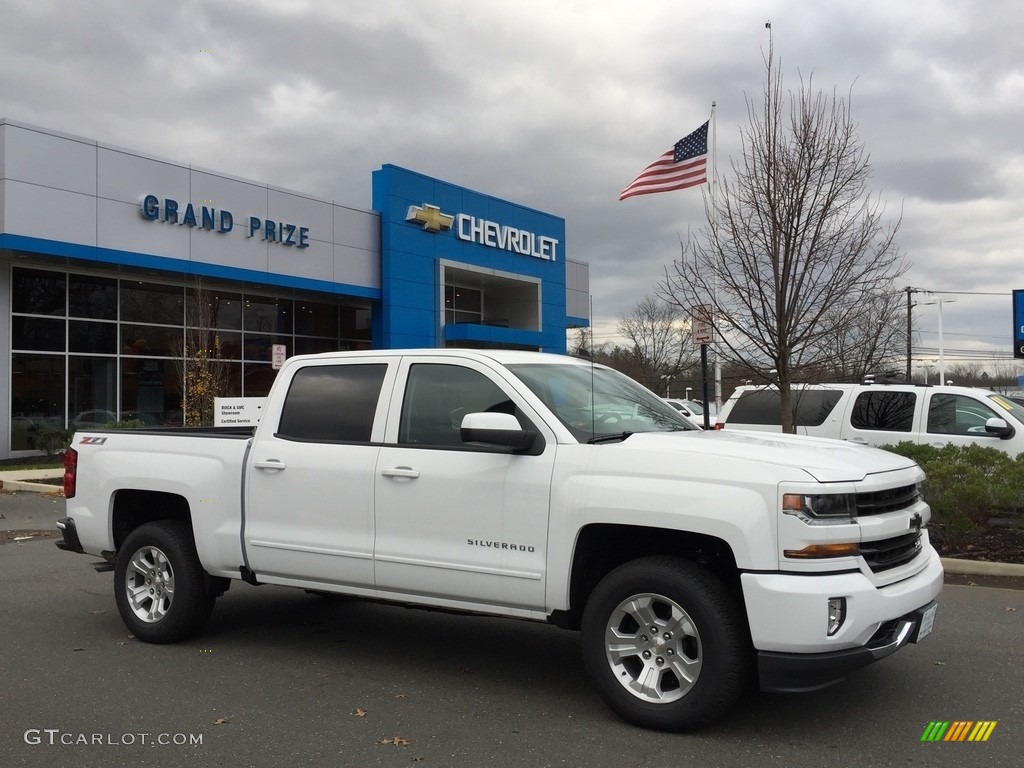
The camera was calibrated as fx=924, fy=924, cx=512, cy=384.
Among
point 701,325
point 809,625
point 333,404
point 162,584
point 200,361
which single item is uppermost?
point 701,325

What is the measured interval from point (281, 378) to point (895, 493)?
388 cm

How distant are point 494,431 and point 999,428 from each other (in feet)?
28.1

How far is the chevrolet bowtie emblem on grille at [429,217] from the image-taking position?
3072 cm

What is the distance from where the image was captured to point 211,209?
25.1m

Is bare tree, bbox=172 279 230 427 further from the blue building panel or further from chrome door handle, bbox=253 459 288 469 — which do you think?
chrome door handle, bbox=253 459 288 469

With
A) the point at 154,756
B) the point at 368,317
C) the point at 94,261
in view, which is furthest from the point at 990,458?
the point at 368,317

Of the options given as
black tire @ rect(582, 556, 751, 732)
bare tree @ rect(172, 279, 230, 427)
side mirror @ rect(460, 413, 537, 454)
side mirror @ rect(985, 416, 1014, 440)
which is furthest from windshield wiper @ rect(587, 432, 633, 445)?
bare tree @ rect(172, 279, 230, 427)

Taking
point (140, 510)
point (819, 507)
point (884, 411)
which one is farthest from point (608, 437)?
point (884, 411)

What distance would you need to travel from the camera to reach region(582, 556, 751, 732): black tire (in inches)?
172

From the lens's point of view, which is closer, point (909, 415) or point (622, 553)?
point (622, 553)

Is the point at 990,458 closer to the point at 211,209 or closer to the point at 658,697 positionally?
the point at 658,697

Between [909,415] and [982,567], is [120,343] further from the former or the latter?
[982,567]

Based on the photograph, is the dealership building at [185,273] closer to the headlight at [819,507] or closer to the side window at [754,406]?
the side window at [754,406]

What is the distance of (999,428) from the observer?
36.2ft
